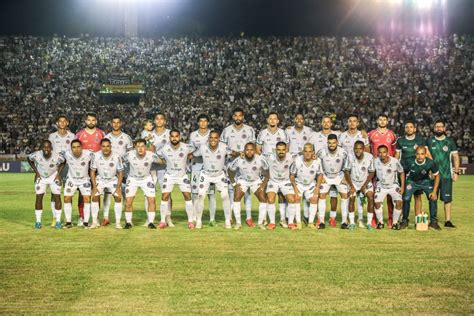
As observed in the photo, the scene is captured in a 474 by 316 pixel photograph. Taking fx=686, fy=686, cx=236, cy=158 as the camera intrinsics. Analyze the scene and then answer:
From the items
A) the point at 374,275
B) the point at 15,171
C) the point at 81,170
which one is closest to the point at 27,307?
the point at 374,275

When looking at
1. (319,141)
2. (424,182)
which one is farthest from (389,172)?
(319,141)

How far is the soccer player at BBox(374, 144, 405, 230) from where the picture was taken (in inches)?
514

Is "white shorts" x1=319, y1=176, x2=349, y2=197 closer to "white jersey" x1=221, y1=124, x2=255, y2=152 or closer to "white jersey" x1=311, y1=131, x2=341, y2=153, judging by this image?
"white jersey" x1=311, y1=131, x2=341, y2=153

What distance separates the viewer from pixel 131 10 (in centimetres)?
4622

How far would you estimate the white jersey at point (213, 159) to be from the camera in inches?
525

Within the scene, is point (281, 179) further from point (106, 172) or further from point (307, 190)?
point (106, 172)

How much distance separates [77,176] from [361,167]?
549cm

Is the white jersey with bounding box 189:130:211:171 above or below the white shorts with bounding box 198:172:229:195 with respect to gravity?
above

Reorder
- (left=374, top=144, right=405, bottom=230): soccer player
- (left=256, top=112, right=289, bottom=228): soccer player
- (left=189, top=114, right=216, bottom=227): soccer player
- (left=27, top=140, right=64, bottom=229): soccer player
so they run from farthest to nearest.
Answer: (left=256, top=112, right=289, bottom=228): soccer player → (left=189, top=114, right=216, bottom=227): soccer player → (left=27, top=140, right=64, bottom=229): soccer player → (left=374, top=144, right=405, bottom=230): soccer player

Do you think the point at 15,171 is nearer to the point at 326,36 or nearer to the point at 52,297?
the point at 326,36

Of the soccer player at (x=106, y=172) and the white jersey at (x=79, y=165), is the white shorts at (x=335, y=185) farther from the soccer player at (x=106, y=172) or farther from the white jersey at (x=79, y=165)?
the white jersey at (x=79, y=165)

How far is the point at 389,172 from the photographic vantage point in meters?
13.1

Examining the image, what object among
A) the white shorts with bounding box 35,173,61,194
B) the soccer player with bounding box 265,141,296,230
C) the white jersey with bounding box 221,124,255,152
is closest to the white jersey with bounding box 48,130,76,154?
the white shorts with bounding box 35,173,61,194

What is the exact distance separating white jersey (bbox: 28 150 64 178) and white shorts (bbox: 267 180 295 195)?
410 centimetres
